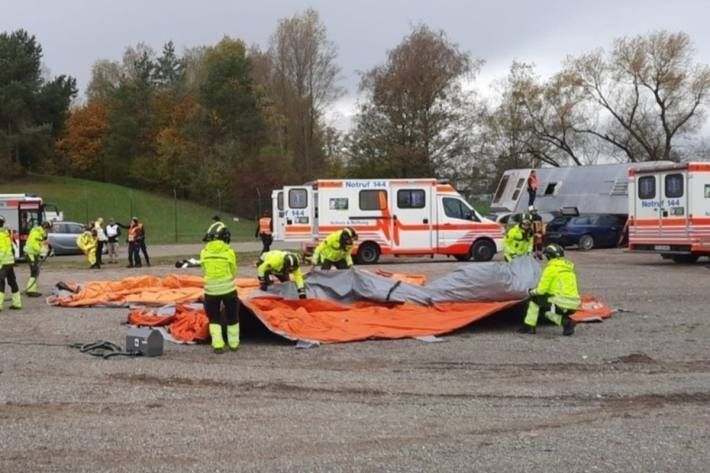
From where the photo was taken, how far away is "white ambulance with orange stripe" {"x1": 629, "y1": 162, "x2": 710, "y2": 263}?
2233cm

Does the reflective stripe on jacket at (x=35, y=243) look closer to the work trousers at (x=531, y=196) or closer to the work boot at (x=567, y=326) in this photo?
the work boot at (x=567, y=326)

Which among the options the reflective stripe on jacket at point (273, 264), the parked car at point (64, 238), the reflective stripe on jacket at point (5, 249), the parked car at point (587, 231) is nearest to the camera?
the reflective stripe on jacket at point (273, 264)

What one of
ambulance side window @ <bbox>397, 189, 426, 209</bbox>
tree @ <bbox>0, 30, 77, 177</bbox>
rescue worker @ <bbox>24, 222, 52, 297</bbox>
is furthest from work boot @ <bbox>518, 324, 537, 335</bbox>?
tree @ <bbox>0, 30, 77, 177</bbox>

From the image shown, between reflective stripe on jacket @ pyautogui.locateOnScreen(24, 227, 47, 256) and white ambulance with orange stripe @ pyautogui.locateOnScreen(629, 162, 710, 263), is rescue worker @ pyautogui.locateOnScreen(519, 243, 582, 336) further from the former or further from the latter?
white ambulance with orange stripe @ pyautogui.locateOnScreen(629, 162, 710, 263)

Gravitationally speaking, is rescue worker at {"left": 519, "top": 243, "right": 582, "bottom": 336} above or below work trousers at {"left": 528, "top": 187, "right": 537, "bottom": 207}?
below

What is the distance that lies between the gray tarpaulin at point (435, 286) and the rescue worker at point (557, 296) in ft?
2.06

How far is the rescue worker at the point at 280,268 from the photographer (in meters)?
12.9

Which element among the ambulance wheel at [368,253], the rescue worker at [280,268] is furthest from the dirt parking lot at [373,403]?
the ambulance wheel at [368,253]

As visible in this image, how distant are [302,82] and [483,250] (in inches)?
1601

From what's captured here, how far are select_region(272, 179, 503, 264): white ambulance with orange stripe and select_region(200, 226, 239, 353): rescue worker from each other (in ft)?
46.7

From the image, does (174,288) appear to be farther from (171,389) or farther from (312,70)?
(312,70)

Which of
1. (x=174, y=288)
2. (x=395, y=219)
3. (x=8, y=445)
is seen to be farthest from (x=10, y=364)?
(x=395, y=219)

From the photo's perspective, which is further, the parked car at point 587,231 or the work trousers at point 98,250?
the parked car at point 587,231

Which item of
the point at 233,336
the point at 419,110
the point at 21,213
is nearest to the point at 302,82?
the point at 419,110
